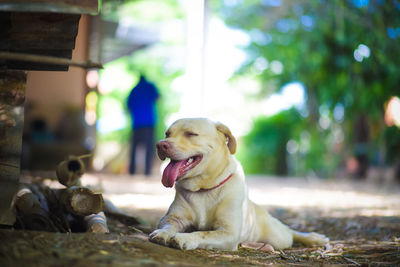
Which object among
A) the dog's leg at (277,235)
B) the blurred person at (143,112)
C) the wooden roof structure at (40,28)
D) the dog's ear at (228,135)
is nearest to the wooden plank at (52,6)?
the wooden roof structure at (40,28)

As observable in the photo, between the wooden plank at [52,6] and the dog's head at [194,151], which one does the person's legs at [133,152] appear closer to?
the dog's head at [194,151]

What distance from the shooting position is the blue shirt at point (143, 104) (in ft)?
38.0

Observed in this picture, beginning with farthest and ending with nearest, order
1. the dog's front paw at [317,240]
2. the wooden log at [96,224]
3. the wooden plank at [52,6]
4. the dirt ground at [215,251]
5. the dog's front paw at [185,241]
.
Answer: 1. the dog's front paw at [317,240]
2. the wooden log at [96,224]
3. the dog's front paw at [185,241]
4. the wooden plank at [52,6]
5. the dirt ground at [215,251]

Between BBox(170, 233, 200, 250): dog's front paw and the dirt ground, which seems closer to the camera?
the dirt ground

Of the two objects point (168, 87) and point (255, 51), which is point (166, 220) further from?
point (168, 87)

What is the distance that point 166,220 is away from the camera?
11.2 feet

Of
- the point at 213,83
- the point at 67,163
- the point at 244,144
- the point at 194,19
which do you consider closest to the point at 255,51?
the point at 244,144

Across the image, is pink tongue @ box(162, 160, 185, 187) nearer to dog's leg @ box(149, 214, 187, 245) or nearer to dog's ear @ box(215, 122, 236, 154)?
dog's leg @ box(149, 214, 187, 245)

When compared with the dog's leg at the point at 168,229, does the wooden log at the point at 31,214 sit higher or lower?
higher

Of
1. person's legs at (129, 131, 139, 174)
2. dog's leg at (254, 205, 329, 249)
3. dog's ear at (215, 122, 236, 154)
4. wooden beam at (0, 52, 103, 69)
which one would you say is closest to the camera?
wooden beam at (0, 52, 103, 69)

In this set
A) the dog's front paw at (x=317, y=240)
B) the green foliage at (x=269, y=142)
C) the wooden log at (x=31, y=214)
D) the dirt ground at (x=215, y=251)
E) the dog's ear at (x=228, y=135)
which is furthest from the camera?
the green foliage at (x=269, y=142)

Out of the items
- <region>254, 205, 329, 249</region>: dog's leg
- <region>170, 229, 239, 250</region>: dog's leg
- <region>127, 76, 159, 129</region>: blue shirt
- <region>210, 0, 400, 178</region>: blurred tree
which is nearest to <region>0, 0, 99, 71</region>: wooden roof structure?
<region>170, 229, 239, 250</region>: dog's leg

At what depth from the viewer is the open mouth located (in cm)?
327

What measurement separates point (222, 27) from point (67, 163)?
1859cm
